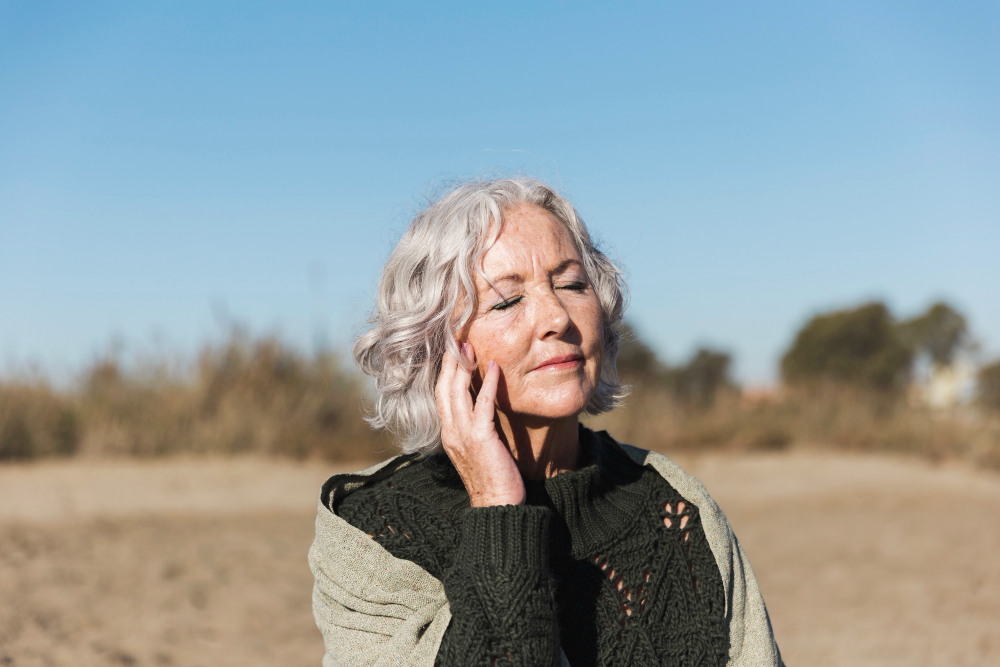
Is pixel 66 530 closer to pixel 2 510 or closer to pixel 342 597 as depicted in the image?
pixel 2 510

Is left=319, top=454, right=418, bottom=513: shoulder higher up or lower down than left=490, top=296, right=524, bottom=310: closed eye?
lower down

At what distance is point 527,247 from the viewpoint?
7.42 feet

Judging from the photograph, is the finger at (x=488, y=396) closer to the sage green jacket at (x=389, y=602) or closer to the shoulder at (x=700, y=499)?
the sage green jacket at (x=389, y=602)

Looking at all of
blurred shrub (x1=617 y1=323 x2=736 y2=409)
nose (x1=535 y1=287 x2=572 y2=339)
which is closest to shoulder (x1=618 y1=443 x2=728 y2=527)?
nose (x1=535 y1=287 x2=572 y2=339)

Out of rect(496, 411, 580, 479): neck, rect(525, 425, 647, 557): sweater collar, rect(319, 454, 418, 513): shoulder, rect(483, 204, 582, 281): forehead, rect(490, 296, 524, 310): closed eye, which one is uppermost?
rect(483, 204, 582, 281): forehead

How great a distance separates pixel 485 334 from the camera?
2.24 meters

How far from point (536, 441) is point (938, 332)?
21.7 m

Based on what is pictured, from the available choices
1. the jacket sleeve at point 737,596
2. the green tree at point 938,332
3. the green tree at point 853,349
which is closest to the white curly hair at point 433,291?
the jacket sleeve at point 737,596

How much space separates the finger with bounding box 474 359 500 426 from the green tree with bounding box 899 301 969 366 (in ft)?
69.1

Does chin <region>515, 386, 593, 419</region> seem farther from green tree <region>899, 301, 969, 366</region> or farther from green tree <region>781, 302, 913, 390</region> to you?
green tree <region>899, 301, 969, 366</region>

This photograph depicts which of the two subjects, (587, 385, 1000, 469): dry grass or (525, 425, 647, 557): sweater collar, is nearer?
(525, 425, 647, 557): sweater collar

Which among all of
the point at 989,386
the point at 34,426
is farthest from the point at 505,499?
the point at 989,386

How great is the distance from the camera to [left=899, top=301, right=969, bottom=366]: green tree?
20516mm

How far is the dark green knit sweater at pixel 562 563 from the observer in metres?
1.91
